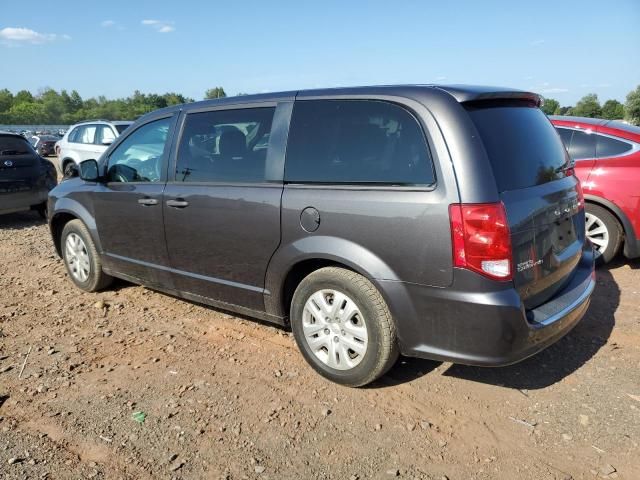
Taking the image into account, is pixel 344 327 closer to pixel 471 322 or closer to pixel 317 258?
pixel 317 258

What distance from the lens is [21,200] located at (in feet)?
27.0

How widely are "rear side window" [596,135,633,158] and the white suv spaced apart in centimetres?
1007

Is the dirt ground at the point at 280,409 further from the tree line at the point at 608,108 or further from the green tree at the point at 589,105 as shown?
the green tree at the point at 589,105

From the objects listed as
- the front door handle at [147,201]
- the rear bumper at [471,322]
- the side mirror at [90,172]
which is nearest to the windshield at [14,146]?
the side mirror at [90,172]

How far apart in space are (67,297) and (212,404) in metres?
2.67

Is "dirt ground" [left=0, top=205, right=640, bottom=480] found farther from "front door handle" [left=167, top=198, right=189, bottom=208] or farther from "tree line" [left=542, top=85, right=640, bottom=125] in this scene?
"tree line" [left=542, top=85, right=640, bottom=125]

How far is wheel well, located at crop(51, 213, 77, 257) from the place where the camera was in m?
5.18

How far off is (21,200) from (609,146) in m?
8.43

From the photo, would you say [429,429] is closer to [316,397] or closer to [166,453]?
[316,397]

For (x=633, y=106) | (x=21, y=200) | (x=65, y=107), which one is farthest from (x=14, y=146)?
(x=65, y=107)

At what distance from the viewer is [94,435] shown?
280 centimetres

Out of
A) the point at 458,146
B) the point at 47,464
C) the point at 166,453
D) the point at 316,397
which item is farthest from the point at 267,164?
the point at 47,464

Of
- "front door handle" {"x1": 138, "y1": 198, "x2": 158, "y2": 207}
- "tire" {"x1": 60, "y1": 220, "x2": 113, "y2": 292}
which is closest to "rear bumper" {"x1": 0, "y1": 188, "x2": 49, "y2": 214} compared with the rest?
"tire" {"x1": 60, "y1": 220, "x2": 113, "y2": 292}

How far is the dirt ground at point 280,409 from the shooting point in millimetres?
2541
